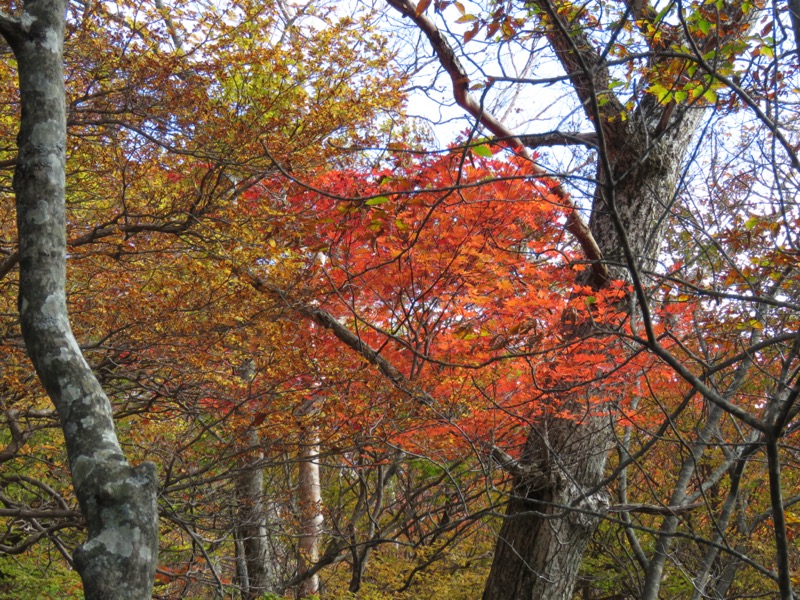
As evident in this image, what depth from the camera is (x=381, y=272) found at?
5.84 m

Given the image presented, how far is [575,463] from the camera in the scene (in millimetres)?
6340

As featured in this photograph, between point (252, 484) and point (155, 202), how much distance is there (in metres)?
4.34

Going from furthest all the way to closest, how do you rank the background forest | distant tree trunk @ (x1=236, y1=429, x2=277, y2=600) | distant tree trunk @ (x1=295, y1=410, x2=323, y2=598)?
distant tree trunk @ (x1=295, y1=410, x2=323, y2=598) < distant tree trunk @ (x1=236, y1=429, x2=277, y2=600) < the background forest

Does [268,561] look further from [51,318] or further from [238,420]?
[51,318]

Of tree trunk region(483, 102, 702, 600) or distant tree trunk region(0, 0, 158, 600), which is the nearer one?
A: distant tree trunk region(0, 0, 158, 600)

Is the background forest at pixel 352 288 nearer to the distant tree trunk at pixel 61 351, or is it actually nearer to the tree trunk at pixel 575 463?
the tree trunk at pixel 575 463

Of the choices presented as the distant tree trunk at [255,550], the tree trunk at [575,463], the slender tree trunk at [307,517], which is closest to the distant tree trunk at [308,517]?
the slender tree trunk at [307,517]

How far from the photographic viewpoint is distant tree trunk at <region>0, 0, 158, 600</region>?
5.15 ft

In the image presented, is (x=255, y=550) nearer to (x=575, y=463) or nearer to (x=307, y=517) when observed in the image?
(x=307, y=517)

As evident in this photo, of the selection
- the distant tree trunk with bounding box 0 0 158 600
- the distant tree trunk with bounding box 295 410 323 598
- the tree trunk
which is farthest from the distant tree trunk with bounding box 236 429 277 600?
the distant tree trunk with bounding box 0 0 158 600

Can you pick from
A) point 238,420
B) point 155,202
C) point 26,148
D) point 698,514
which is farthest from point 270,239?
point 698,514

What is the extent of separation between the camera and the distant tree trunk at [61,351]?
157 cm

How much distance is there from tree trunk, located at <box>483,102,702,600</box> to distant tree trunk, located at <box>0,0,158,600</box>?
4.87 m

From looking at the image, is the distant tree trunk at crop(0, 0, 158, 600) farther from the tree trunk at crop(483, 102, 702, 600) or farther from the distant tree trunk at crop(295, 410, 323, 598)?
the distant tree trunk at crop(295, 410, 323, 598)
